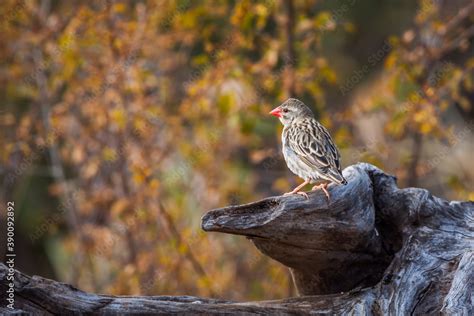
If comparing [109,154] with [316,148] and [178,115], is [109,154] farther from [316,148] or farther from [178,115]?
[316,148]

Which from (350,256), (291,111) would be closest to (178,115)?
(291,111)

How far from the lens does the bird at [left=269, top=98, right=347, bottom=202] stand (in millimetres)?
6227

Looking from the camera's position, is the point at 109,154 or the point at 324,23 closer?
the point at 324,23

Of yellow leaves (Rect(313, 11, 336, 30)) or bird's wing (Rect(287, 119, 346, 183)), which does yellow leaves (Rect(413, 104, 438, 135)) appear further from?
bird's wing (Rect(287, 119, 346, 183))

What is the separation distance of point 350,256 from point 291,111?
2202 mm

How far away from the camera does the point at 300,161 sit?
6828mm

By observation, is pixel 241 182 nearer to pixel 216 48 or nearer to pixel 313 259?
pixel 216 48

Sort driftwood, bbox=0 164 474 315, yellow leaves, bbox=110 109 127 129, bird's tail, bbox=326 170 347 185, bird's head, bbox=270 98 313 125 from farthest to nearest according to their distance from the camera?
yellow leaves, bbox=110 109 127 129, bird's head, bbox=270 98 313 125, bird's tail, bbox=326 170 347 185, driftwood, bbox=0 164 474 315

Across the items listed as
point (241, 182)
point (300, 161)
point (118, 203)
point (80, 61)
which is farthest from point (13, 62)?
point (300, 161)

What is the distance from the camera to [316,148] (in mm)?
6762

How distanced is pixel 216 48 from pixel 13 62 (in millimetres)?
2984

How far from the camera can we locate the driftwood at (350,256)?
5445 mm

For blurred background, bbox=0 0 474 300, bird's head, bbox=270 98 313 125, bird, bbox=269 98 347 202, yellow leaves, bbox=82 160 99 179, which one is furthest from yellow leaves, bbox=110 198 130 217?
bird, bbox=269 98 347 202

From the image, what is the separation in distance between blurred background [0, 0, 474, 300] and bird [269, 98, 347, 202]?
1998mm
